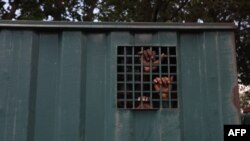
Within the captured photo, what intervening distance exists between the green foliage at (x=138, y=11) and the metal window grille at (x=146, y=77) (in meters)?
9.11

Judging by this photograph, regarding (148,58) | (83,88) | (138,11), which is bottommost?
(83,88)

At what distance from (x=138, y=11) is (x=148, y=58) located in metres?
Answer: 10.2

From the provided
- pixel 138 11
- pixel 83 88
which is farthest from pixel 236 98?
pixel 138 11

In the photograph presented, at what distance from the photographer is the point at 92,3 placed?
13.9 m

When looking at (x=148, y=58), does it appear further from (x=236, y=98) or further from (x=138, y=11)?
(x=138, y=11)

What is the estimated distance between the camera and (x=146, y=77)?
12.9 ft

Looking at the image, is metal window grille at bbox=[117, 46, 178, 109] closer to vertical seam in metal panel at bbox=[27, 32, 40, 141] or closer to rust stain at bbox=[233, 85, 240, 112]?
rust stain at bbox=[233, 85, 240, 112]

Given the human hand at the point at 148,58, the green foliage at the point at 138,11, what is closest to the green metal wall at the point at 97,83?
the human hand at the point at 148,58

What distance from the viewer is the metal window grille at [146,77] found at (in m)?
3.87

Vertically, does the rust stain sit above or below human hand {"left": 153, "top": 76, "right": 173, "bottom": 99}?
below

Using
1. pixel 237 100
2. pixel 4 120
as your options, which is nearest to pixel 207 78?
pixel 237 100

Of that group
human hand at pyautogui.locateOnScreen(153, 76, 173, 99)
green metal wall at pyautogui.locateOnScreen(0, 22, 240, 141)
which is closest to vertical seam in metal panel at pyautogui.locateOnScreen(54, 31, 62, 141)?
green metal wall at pyautogui.locateOnScreen(0, 22, 240, 141)

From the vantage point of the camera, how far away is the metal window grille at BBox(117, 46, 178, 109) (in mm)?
3865

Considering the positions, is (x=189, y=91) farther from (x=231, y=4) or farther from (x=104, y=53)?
(x=231, y=4)
